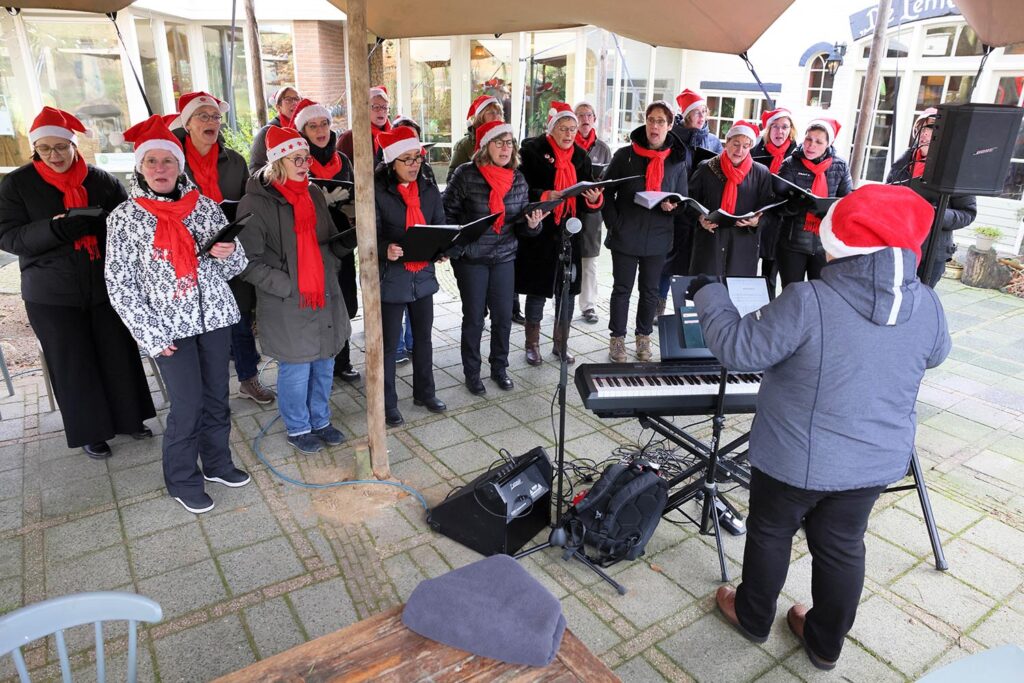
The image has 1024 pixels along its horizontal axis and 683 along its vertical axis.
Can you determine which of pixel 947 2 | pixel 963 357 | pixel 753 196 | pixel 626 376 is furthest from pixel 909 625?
pixel 947 2

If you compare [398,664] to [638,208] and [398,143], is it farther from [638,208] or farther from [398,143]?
[638,208]

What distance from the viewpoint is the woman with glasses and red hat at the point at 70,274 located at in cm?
329

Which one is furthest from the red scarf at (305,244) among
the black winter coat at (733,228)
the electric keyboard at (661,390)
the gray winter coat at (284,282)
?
the black winter coat at (733,228)

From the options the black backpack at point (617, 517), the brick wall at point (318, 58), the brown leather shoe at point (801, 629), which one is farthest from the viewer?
the brick wall at point (318, 58)

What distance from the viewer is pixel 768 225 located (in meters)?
5.30

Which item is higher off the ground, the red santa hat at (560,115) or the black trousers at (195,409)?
the red santa hat at (560,115)

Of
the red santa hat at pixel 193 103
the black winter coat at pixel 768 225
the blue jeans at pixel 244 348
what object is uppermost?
the red santa hat at pixel 193 103

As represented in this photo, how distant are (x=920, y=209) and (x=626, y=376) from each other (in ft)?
4.89

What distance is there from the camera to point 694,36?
457 cm

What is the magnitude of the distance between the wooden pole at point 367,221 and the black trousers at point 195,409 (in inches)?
28.0

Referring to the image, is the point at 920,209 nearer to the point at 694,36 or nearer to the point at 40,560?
the point at 694,36

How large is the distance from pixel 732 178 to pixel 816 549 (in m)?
3.14

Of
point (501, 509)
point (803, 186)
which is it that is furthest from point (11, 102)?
point (803, 186)

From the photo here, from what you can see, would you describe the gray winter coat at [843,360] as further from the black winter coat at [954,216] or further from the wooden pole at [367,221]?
the black winter coat at [954,216]
